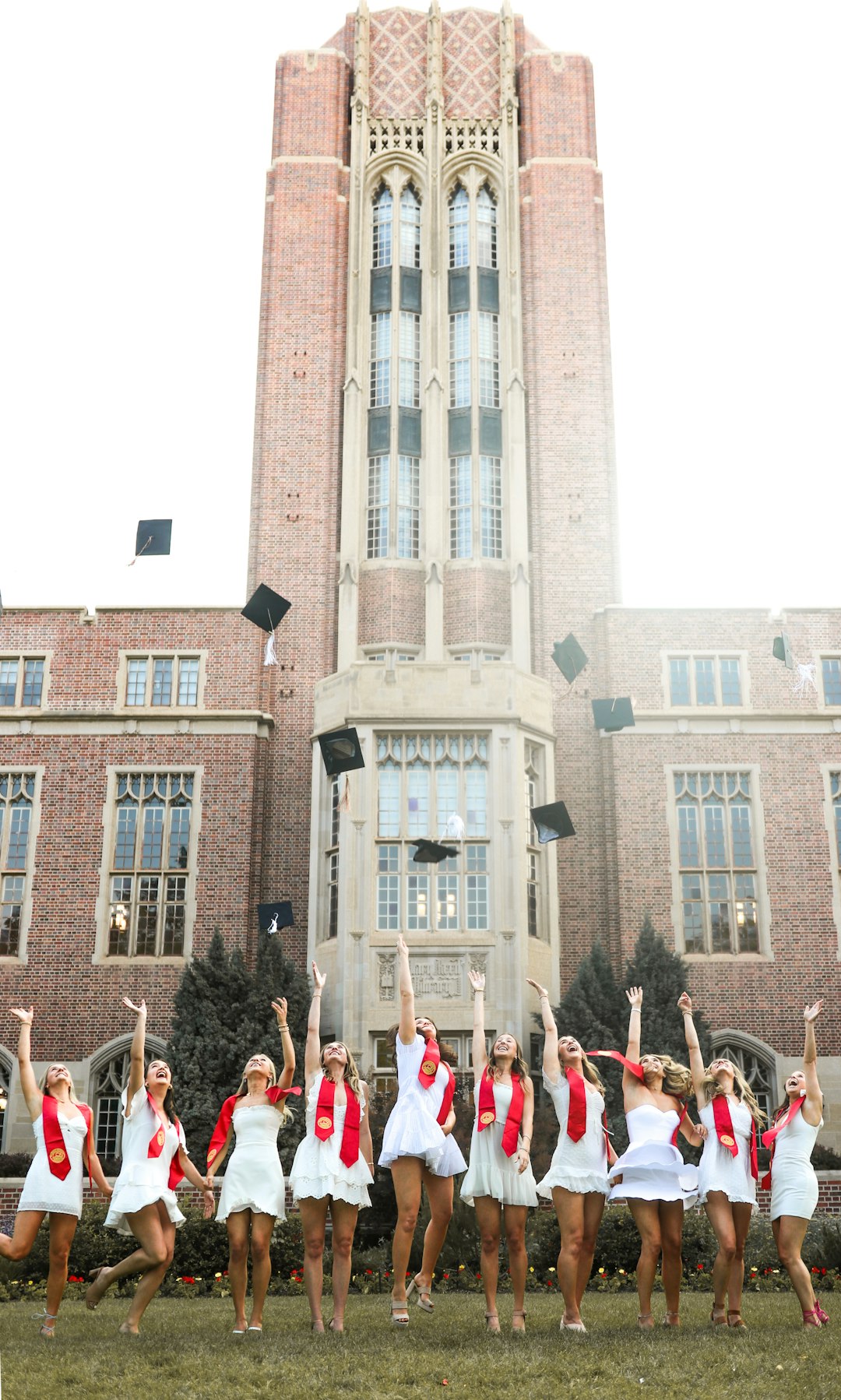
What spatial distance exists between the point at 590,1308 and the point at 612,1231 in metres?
3.44

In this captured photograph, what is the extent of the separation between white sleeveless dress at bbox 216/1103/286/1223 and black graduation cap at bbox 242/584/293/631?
15.2m

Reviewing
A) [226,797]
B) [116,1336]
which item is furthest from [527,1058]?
[116,1336]

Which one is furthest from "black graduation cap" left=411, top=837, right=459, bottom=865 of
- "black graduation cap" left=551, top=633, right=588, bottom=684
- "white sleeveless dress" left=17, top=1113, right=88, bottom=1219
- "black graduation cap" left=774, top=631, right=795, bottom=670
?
"white sleeveless dress" left=17, top=1113, right=88, bottom=1219

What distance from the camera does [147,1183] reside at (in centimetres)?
917

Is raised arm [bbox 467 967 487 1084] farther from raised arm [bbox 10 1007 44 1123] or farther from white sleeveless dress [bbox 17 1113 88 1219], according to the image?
raised arm [bbox 10 1007 44 1123]

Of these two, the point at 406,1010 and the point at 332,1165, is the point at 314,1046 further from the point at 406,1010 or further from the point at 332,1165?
the point at 332,1165

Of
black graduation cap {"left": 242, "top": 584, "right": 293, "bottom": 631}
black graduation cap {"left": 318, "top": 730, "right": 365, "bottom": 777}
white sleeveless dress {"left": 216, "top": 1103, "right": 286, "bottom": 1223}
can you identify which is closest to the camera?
white sleeveless dress {"left": 216, "top": 1103, "right": 286, "bottom": 1223}

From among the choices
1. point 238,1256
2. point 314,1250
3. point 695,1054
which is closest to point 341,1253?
point 314,1250

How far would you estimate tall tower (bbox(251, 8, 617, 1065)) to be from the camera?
22812 millimetres

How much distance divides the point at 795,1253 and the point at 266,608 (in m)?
17.2

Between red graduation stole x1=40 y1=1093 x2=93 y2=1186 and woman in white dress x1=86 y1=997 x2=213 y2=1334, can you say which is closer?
woman in white dress x1=86 y1=997 x2=213 y2=1334

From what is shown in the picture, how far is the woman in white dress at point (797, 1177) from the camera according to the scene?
9.40 meters

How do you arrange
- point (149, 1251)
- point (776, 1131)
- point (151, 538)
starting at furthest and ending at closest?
point (151, 538) < point (776, 1131) < point (149, 1251)

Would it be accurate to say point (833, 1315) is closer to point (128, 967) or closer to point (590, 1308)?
point (590, 1308)
